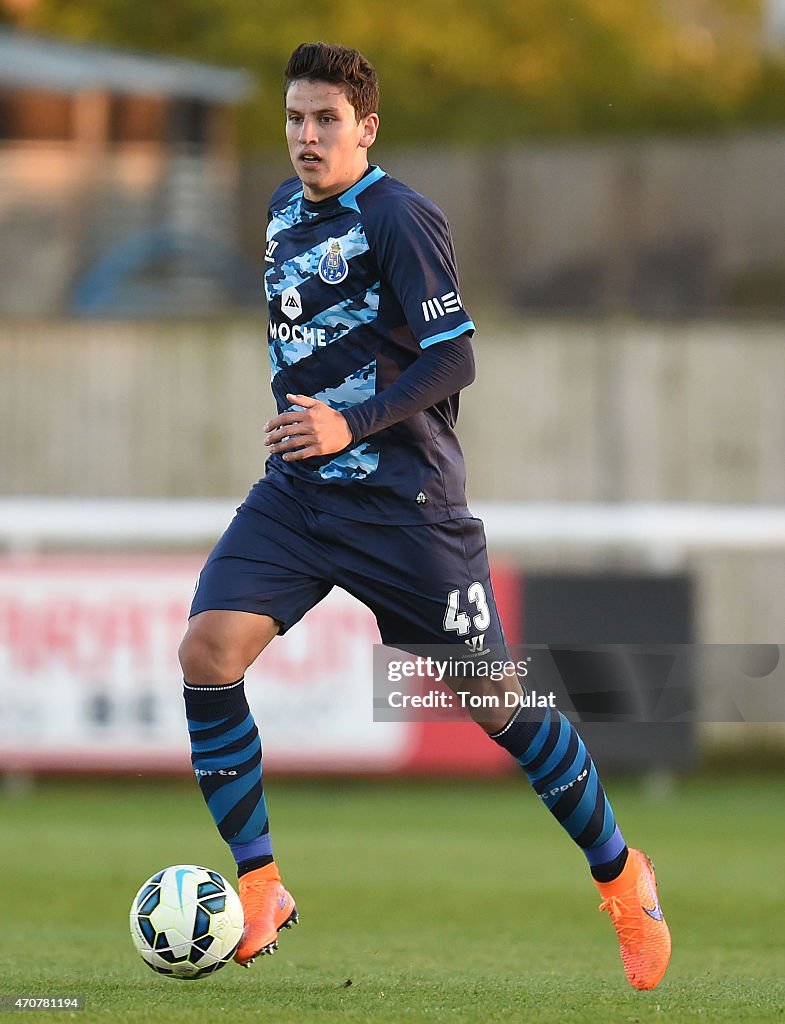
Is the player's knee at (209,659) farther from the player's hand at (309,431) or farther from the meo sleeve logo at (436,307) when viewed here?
the meo sleeve logo at (436,307)

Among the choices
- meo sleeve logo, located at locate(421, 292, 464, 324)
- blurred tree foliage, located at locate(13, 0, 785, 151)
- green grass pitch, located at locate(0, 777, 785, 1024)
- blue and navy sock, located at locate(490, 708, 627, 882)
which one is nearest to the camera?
green grass pitch, located at locate(0, 777, 785, 1024)

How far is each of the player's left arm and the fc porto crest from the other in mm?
287

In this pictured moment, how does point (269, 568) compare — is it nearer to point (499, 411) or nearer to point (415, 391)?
point (415, 391)

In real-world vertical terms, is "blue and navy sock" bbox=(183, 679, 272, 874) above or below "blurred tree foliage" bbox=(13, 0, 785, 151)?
below

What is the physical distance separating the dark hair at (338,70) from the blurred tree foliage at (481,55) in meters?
12.4

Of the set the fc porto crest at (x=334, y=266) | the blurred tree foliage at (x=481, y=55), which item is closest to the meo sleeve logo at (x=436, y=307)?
the fc porto crest at (x=334, y=266)

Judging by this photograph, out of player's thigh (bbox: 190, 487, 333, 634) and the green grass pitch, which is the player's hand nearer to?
player's thigh (bbox: 190, 487, 333, 634)

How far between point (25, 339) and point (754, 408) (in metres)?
5.41

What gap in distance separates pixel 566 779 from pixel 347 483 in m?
0.94

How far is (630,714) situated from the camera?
9.62 m

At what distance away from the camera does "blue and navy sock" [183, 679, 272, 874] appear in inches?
183

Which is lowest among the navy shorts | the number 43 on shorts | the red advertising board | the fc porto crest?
the red advertising board

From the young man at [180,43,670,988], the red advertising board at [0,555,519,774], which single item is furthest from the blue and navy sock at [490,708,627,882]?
the red advertising board at [0,555,519,774]

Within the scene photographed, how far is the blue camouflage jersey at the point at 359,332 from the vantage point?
15.0 ft
